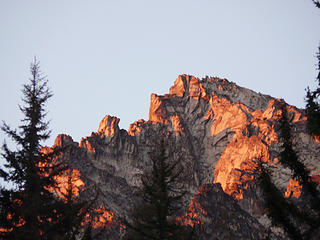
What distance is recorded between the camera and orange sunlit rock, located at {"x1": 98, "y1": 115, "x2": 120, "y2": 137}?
545 feet

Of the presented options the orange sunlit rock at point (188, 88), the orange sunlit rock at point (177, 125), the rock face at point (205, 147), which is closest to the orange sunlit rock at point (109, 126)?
the rock face at point (205, 147)

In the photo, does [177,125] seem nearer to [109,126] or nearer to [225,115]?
[225,115]

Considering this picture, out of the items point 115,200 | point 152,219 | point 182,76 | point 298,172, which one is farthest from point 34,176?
point 182,76

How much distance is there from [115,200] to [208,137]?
5154 centimetres

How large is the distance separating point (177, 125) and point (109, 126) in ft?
97.2

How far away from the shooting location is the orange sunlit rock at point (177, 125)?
16925 centimetres

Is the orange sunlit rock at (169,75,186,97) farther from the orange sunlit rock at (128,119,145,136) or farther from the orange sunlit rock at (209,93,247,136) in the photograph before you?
the orange sunlit rock at (128,119,145,136)

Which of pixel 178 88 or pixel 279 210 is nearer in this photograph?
pixel 279 210

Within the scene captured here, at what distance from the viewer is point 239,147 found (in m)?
152

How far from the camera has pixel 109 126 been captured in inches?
6585

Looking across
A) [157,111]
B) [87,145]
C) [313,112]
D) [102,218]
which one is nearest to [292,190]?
[102,218]

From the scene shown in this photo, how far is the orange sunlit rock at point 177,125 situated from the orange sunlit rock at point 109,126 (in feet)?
80.1

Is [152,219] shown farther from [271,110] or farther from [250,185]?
[271,110]

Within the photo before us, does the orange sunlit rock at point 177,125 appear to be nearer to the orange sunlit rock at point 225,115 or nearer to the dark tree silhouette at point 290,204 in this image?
the orange sunlit rock at point 225,115
